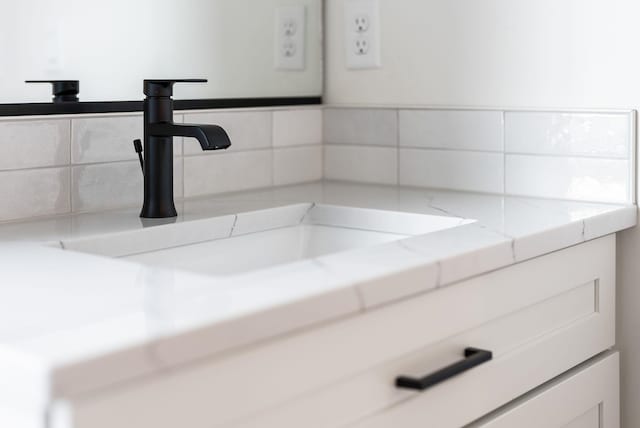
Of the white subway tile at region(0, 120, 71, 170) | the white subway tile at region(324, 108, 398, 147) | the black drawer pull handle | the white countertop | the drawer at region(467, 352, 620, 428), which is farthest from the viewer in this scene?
the white subway tile at region(324, 108, 398, 147)

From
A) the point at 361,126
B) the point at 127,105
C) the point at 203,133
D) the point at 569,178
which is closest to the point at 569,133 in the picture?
the point at 569,178

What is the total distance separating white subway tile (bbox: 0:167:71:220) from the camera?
4.78 ft

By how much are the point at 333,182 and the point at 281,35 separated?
0.35 m

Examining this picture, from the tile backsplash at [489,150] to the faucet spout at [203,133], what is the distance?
0.60 m

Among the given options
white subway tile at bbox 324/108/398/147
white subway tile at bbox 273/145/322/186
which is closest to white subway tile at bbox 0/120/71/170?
white subway tile at bbox 273/145/322/186

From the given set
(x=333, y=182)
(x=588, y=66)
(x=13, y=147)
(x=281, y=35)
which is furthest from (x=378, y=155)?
(x=13, y=147)

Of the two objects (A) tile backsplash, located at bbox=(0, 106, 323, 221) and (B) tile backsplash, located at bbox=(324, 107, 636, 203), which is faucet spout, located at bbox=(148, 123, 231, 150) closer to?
(A) tile backsplash, located at bbox=(0, 106, 323, 221)

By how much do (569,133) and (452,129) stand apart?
10.3 inches

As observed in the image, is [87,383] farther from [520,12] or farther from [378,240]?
[520,12]

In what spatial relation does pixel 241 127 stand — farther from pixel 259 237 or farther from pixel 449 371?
pixel 449 371

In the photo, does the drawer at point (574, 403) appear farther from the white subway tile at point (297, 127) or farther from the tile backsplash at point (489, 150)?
the white subway tile at point (297, 127)

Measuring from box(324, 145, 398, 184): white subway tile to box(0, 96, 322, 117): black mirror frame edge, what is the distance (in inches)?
5.5

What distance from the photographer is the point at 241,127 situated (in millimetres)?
1872

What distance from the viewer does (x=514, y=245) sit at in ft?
4.17
